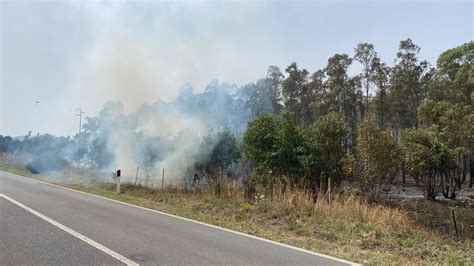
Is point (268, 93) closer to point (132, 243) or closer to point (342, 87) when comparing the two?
point (342, 87)

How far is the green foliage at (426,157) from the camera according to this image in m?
25.1

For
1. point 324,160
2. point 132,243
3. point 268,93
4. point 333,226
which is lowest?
point 132,243

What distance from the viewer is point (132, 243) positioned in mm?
6668

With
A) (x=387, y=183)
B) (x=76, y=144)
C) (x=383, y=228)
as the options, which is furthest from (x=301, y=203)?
(x=76, y=144)

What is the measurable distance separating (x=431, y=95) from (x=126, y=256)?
130 ft

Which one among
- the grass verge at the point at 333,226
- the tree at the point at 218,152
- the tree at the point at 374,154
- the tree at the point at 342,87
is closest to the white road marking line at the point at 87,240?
the grass verge at the point at 333,226

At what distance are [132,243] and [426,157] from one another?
22.8m

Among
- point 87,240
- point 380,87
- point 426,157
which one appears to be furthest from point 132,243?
point 380,87

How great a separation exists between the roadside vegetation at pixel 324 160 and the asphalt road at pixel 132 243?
2.55ft

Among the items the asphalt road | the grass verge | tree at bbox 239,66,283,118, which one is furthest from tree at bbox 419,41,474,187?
the asphalt road

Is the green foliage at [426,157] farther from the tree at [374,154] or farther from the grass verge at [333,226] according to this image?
the grass verge at [333,226]

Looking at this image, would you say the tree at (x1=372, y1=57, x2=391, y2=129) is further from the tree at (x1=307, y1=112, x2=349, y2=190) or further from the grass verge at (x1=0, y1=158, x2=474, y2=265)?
the grass verge at (x1=0, y1=158, x2=474, y2=265)

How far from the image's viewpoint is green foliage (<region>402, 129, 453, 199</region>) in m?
25.1

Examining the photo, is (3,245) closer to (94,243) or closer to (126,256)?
(94,243)
